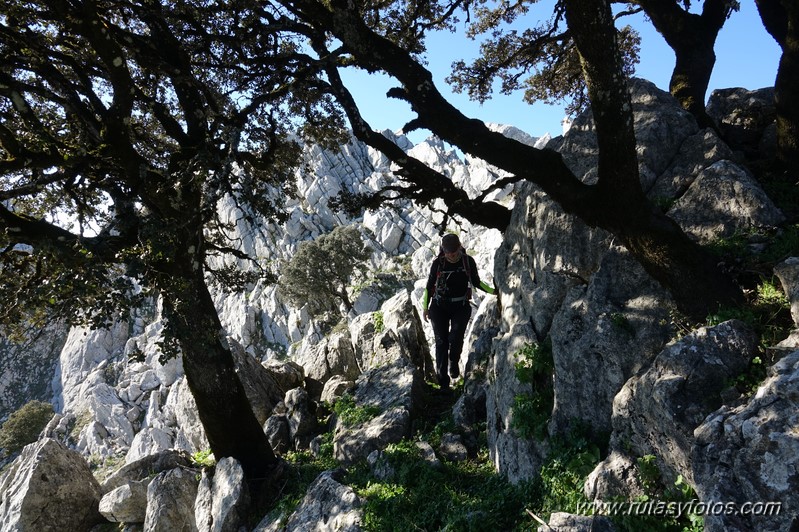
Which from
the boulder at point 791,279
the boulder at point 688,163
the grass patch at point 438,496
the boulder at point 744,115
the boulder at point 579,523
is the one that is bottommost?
the grass patch at point 438,496

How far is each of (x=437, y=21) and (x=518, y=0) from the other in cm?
327

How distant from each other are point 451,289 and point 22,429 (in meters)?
77.4

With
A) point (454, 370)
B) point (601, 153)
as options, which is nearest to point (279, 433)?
point (454, 370)

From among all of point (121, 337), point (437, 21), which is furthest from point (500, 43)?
point (121, 337)

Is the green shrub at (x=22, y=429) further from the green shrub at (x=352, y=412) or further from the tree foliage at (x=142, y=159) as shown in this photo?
the green shrub at (x=352, y=412)

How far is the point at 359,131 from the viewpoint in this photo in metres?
8.16

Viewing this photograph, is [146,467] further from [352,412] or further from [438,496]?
[438,496]

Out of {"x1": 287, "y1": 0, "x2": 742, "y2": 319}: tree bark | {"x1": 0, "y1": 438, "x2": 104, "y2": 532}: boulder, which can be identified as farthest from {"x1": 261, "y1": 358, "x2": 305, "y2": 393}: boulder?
{"x1": 287, "y1": 0, "x2": 742, "y2": 319}: tree bark

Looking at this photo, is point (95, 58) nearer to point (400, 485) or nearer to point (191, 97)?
point (191, 97)

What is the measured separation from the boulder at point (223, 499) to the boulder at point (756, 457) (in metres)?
7.79

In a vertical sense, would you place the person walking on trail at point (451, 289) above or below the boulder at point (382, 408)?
above

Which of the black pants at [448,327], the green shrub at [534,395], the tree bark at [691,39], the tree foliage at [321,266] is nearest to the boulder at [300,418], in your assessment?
the black pants at [448,327]

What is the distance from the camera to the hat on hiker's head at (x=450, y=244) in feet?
31.7

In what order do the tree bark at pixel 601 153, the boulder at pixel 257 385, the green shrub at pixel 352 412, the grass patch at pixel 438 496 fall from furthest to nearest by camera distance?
the boulder at pixel 257 385 < the green shrub at pixel 352 412 < the grass patch at pixel 438 496 < the tree bark at pixel 601 153
